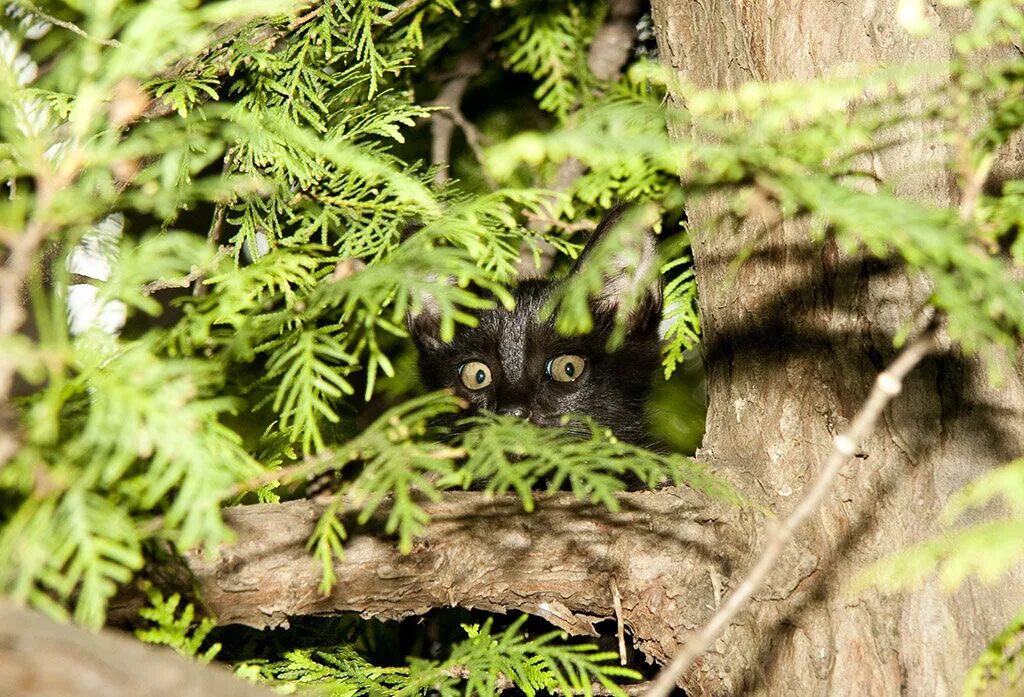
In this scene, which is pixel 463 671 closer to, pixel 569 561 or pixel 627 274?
pixel 569 561

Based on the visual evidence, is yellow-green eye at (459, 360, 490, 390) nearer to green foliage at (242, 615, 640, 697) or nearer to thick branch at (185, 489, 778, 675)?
green foliage at (242, 615, 640, 697)

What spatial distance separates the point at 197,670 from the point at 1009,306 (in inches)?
36.5

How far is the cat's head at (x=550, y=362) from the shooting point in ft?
10.1

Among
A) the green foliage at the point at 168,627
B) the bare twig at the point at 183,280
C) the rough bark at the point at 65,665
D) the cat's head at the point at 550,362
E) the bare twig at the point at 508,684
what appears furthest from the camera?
the cat's head at the point at 550,362

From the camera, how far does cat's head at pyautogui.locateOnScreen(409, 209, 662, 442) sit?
308cm

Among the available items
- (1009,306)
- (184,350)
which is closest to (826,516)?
(1009,306)

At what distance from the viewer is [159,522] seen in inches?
44.8

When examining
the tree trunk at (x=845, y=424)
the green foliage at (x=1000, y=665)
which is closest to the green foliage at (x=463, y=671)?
the tree trunk at (x=845, y=424)

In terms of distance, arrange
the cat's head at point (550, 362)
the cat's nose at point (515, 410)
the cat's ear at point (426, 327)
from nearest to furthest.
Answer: the cat's nose at point (515, 410)
the cat's head at point (550, 362)
the cat's ear at point (426, 327)

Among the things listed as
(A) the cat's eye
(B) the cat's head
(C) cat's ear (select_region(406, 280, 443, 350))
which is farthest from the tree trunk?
(C) cat's ear (select_region(406, 280, 443, 350))

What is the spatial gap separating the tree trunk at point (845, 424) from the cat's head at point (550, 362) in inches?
42.1

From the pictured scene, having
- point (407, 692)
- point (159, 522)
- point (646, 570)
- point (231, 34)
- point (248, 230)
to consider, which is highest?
point (231, 34)

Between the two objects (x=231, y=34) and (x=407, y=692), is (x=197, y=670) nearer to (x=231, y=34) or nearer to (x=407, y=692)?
(x=407, y=692)

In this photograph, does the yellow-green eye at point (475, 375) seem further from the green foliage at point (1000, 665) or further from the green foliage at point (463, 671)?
the green foliage at point (1000, 665)
